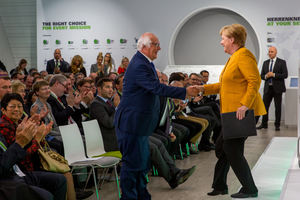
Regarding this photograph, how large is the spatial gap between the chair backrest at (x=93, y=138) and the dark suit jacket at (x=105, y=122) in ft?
0.46

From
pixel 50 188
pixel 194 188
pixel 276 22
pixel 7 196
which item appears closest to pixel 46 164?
pixel 50 188

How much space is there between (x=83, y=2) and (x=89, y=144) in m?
8.67

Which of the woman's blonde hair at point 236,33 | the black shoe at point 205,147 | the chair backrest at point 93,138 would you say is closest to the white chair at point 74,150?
the chair backrest at point 93,138

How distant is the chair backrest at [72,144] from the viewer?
13.1 feet

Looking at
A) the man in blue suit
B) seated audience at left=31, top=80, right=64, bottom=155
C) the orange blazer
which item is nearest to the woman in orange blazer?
the orange blazer

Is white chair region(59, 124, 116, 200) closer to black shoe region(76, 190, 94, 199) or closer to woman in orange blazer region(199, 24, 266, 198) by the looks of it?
black shoe region(76, 190, 94, 199)

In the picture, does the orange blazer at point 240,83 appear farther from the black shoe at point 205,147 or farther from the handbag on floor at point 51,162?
the black shoe at point 205,147

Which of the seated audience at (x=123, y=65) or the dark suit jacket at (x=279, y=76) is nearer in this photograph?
the dark suit jacket at (x=279, y=76)

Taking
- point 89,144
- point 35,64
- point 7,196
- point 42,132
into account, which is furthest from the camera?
point 35,64

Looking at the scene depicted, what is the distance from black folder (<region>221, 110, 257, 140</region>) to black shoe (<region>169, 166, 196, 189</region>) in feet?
3.76

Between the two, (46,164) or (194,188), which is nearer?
(46,164)

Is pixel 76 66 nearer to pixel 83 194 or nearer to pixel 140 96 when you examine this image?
pixel 83 194

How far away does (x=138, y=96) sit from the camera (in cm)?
323

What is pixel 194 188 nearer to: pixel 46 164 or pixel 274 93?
pixel 46 164
